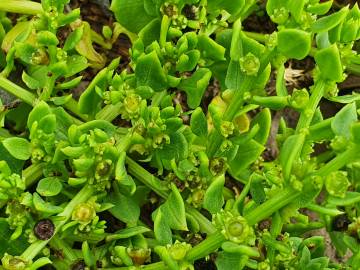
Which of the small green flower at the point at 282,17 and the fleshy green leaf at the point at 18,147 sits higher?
the small green flower at the point at 282,17

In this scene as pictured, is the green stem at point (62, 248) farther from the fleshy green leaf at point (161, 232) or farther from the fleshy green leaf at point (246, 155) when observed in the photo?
the fleshy green leaf at point (246, 155)

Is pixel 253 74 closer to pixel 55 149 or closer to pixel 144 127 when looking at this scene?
pixel 144 127

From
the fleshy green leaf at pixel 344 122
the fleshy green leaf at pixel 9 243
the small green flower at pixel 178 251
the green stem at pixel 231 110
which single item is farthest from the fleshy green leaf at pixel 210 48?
the fleshy green leaf at pixel 9 243

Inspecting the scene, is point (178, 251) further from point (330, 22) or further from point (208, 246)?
point (330, 22)

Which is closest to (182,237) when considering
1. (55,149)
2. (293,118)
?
(55,149)

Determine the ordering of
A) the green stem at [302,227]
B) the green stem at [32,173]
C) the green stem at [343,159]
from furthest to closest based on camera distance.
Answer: the green stem at [302,227], the green stem at [32,173], the green stem at [343,159]

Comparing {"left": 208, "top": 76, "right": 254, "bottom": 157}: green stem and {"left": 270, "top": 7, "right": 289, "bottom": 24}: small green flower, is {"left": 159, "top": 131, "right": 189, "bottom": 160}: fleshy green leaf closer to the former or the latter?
{"left": 208, "top": 76, "right": 254, "bottom": 157}: green stem

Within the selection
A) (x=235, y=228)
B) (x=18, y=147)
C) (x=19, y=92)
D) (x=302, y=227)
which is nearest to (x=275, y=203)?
(x=235, y=228)

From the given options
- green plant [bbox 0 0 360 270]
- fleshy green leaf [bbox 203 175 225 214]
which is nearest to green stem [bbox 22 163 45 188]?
green plant [bbox 0 0 360 270]
